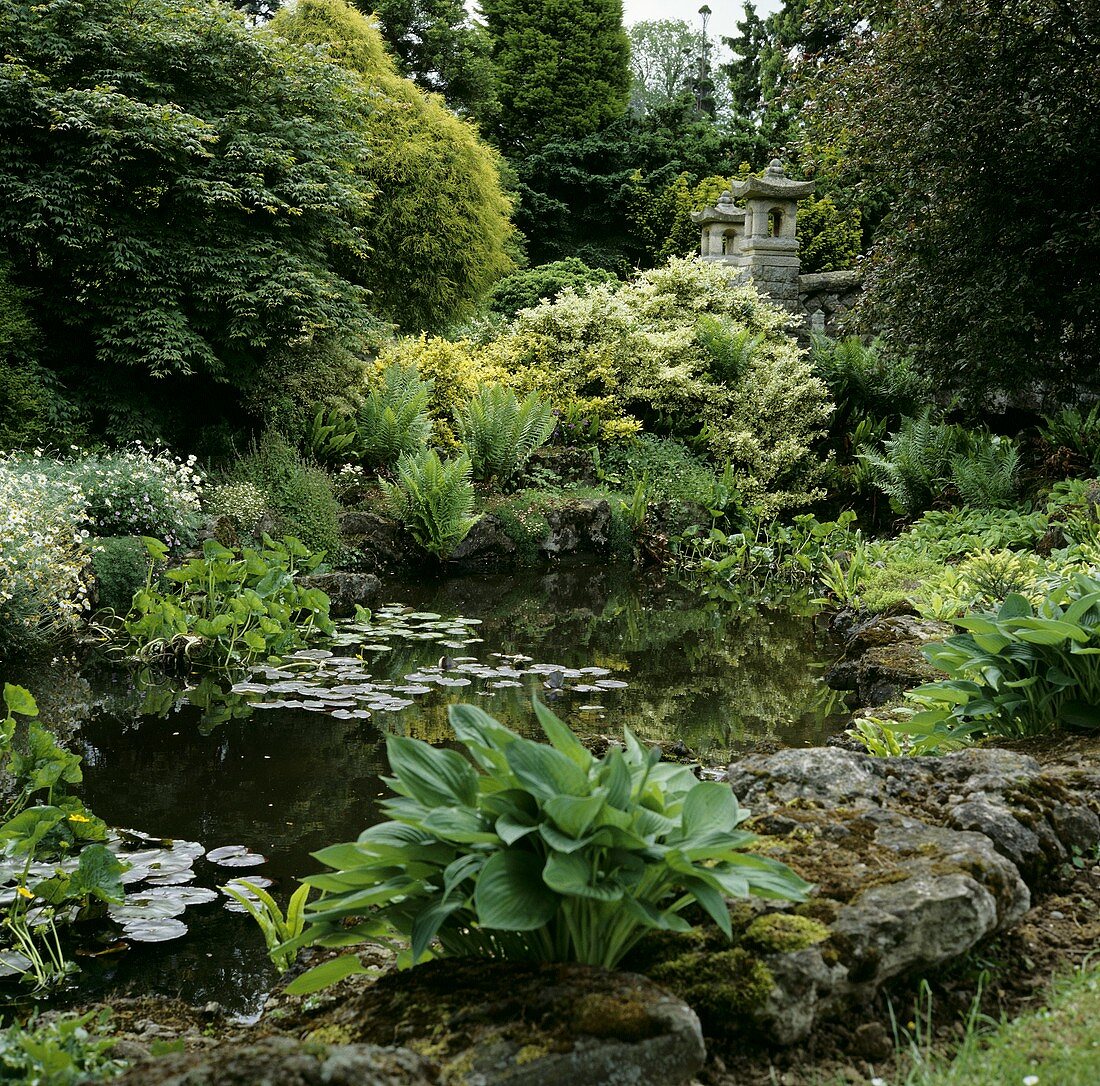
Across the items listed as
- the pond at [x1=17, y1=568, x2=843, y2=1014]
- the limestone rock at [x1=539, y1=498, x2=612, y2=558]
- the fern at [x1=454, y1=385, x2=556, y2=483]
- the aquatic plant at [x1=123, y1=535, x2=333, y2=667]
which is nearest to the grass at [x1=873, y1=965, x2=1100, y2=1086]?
the pond at [x1=17, y1=568, x2=843, y2=1014]

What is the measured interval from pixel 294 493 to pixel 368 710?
13.7ft

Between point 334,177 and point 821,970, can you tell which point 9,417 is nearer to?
point 334,177

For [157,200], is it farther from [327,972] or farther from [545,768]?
[545,768]

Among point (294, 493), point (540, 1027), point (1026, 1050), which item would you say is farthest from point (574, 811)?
point (294, 493)

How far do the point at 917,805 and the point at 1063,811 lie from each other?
1.28 feet

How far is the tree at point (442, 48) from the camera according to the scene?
21828mm

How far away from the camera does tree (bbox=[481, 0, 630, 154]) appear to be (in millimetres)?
24234

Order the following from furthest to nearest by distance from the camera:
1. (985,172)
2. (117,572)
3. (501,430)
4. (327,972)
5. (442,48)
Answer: (442,48) < (501,430) < (985,172) < (117,572) < (327,972)

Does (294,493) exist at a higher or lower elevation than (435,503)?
higher

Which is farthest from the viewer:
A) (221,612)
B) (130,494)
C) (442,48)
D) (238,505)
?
(442,48)

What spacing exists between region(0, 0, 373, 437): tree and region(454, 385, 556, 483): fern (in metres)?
2.06

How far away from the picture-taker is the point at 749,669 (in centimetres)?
736

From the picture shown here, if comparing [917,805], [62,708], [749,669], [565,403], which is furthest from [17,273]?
[917,805]

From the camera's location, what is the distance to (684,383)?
12984mm
